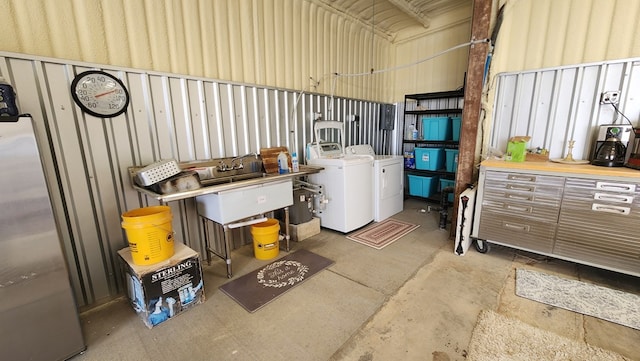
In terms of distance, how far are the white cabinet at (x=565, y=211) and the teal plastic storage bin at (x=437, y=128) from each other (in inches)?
66.4

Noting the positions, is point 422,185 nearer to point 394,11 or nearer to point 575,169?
point 575,169

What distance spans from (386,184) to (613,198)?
2160 mm

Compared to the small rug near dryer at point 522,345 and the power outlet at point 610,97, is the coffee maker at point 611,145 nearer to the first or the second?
the power outlet at point 610,97

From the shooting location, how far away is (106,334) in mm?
1779

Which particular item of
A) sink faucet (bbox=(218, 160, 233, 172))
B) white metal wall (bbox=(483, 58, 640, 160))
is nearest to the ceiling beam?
white metal wall (bbox=(483, 58, 640, 160))

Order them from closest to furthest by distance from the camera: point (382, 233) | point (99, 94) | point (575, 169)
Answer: point (99, 94) → point (575, 169) → point (382, 233)

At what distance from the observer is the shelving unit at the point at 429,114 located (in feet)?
14.1

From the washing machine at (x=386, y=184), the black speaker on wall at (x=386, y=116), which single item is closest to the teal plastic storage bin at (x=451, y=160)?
the washing machine at (x=386, y=184)

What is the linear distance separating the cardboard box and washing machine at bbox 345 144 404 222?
2.43 meters

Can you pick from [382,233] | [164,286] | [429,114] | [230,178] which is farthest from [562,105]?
[164,286]

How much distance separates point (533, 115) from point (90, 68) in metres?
4.39

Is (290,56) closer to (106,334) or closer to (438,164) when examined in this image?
(438,164)

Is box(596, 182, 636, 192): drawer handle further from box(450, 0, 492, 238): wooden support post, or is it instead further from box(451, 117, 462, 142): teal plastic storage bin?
box(451, 117, 462, 142): teal plastic storage bin

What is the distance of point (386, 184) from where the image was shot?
3719 millimetres
